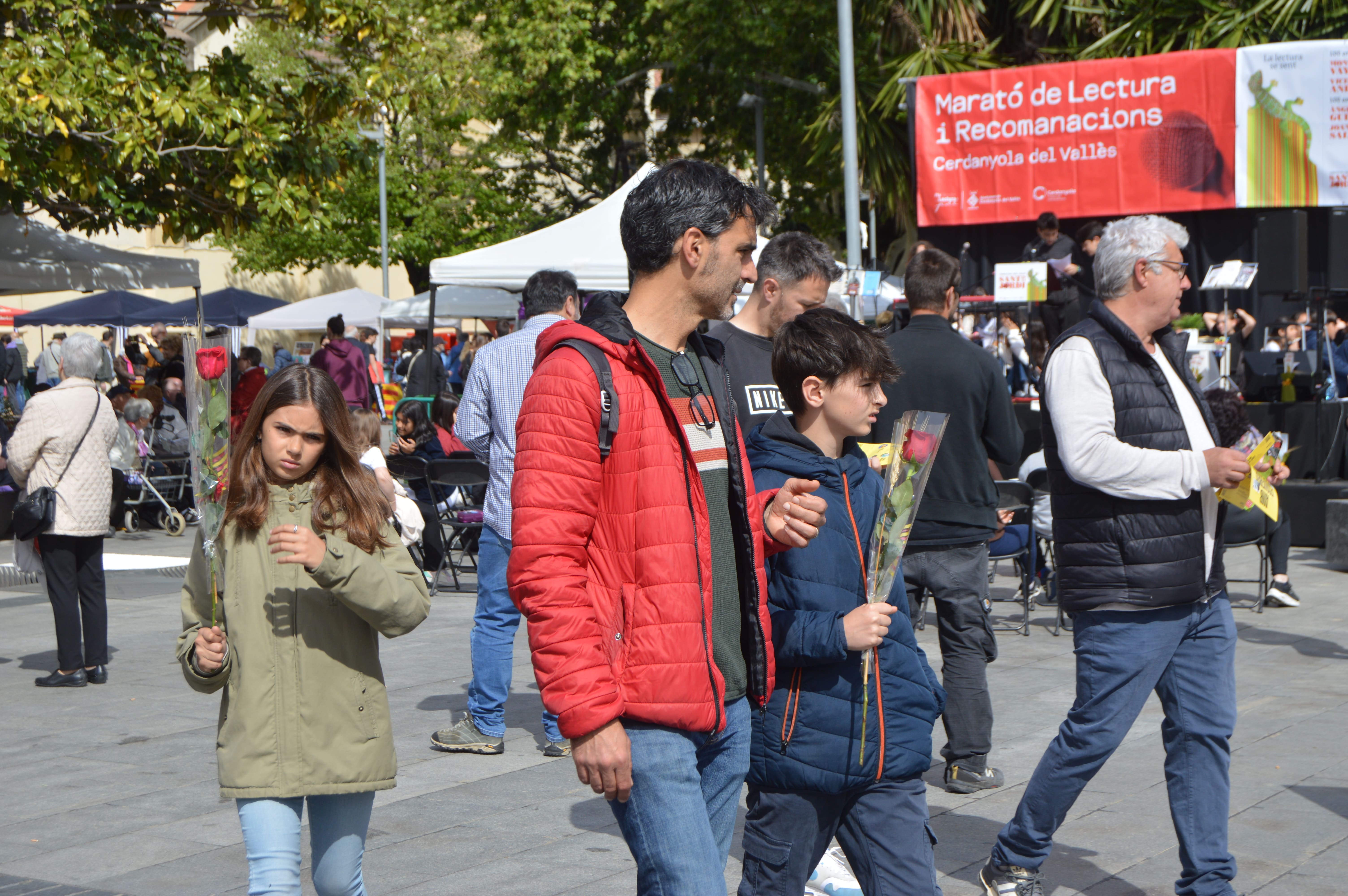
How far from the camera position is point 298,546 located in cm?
304

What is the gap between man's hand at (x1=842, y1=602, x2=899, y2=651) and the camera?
3.02 metres

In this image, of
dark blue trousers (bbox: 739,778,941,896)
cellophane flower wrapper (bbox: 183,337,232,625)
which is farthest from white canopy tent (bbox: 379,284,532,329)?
dark blue trousers (bbox: 739,778,941,896)

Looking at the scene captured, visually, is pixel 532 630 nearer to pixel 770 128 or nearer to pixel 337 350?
pixel 337 350

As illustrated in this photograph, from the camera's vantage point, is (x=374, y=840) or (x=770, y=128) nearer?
(x=374, y=840)

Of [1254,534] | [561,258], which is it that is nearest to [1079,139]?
[561,258]

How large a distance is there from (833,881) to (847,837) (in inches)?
43.2

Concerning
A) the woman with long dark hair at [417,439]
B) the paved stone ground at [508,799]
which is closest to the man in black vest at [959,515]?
the paved stone ground at [508,799]

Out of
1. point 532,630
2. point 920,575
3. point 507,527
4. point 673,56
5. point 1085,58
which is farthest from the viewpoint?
point 673,56

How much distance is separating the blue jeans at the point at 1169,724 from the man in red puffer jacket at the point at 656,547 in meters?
1.58

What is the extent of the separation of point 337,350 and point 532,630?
16.5 m

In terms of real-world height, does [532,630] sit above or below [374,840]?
above

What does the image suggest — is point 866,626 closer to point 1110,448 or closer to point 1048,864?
point 1110,448

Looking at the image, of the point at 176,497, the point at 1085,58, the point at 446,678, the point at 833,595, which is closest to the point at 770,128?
the point at 1085,58

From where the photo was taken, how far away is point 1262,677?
24.7ft
